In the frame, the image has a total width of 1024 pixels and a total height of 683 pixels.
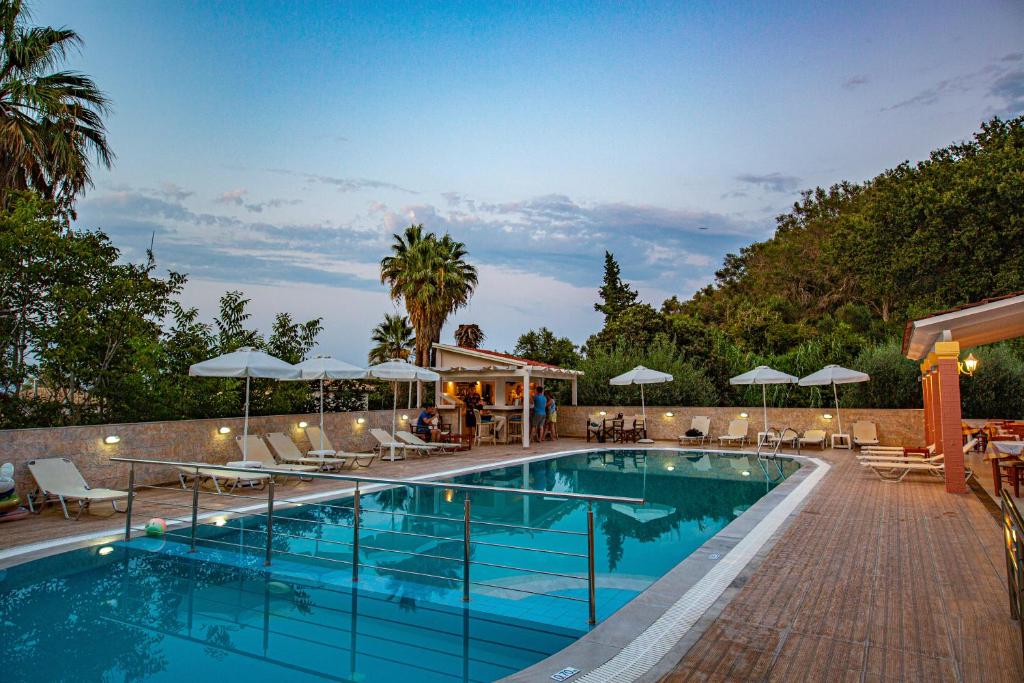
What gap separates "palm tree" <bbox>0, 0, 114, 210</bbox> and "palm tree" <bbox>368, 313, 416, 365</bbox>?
1982 cm

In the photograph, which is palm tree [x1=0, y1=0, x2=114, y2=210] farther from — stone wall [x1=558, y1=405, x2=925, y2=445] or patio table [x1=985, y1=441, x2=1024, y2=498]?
patio table [x1=985, y1=441, x2=1024, y2=498]

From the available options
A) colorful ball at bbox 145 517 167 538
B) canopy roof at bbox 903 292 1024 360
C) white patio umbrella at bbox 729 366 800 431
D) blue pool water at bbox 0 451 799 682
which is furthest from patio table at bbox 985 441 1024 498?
colorful ball at bbox 145 517 167 538

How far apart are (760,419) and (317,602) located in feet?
52.4

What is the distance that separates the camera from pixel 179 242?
2061cm

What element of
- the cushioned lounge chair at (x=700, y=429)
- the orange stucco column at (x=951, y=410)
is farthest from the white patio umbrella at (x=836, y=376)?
the orange stucco column at (x=951, y=410)

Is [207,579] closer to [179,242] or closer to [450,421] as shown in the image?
[450,421]

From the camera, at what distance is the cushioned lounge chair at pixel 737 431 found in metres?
17.4

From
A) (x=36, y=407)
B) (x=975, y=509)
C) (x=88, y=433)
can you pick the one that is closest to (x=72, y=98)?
(x=36, y=407)

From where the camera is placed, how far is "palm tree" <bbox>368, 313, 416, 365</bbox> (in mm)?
32656

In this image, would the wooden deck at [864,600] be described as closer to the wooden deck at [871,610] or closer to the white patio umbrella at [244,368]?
the wooden deck at [871,610]

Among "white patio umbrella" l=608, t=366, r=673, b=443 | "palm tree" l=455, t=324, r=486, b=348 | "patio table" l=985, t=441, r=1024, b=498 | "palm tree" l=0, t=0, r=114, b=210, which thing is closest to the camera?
"patio table" l=985, t=441, r=1024, b=498

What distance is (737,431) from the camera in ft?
57.7

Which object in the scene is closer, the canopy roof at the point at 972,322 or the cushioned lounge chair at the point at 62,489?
the cushioned lounge chair at the point at 62,489

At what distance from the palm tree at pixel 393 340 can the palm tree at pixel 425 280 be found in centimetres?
569
